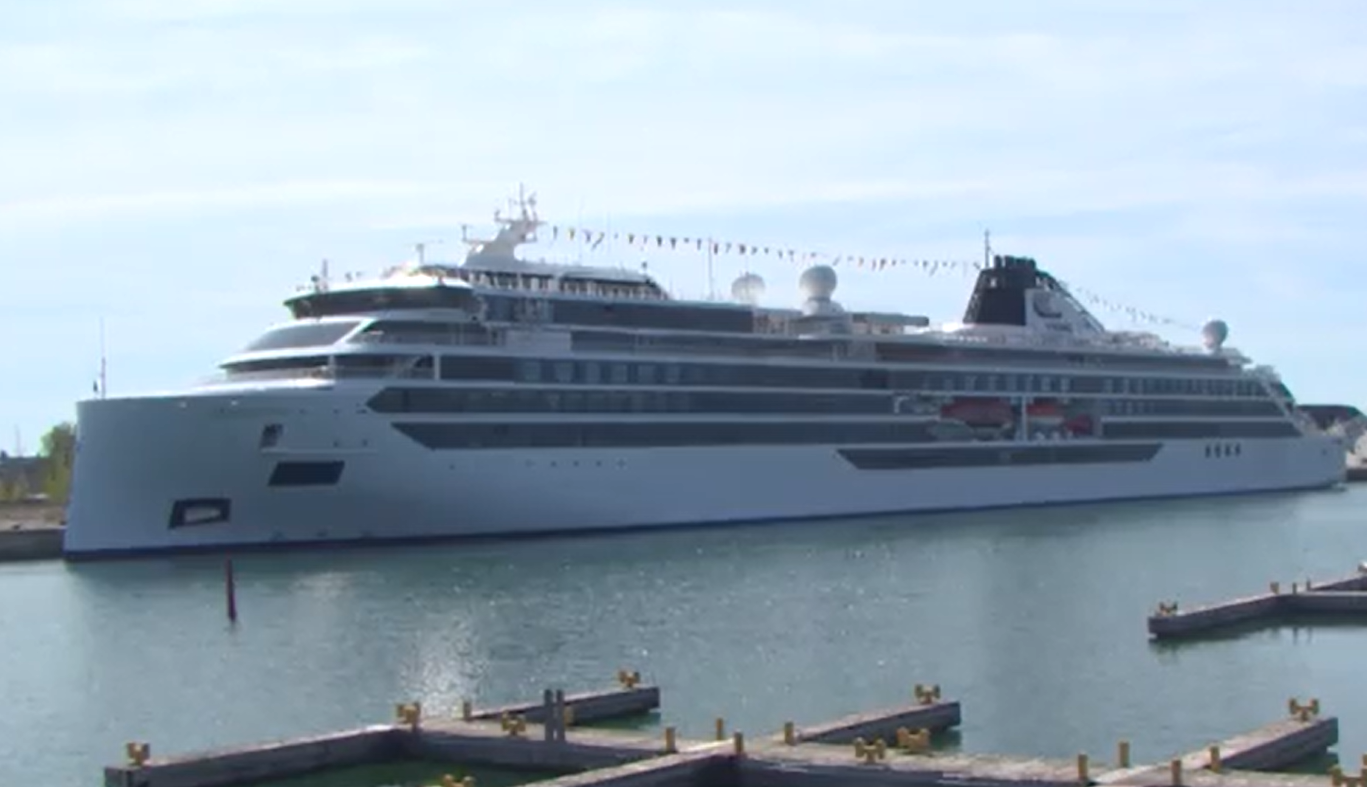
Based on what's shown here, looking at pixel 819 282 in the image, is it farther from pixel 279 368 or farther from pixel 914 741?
pixel 914 741

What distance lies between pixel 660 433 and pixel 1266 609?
1039 inches

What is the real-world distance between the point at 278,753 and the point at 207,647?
1360cm

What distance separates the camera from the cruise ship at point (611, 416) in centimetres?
5328

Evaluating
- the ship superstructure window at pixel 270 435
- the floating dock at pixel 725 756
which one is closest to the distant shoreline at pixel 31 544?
the ship superstructure window at pixel 270 435

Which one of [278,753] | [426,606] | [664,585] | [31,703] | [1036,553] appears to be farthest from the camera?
[1036,553]

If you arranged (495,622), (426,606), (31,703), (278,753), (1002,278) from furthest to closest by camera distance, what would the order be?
(1002,278) < (426,606) < (495,622) < (31,703) < (278,753)

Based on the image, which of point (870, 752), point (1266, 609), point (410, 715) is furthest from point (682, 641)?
point (870, 752)

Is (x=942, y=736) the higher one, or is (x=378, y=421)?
(x=378, y=421)

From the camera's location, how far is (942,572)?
Result: 49.2m

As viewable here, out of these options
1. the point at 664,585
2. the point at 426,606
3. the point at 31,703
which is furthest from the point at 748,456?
the point at 31,703

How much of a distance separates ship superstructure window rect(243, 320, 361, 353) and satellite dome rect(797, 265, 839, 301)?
843 inches

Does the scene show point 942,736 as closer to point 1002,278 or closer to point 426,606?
point 426,606

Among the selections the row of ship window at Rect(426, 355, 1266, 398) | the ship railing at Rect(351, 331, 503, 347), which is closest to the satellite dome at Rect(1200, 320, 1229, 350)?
the row of ship window at Rect(426, 355, 1266, 398)

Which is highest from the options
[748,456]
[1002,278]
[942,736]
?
[1002,278]
